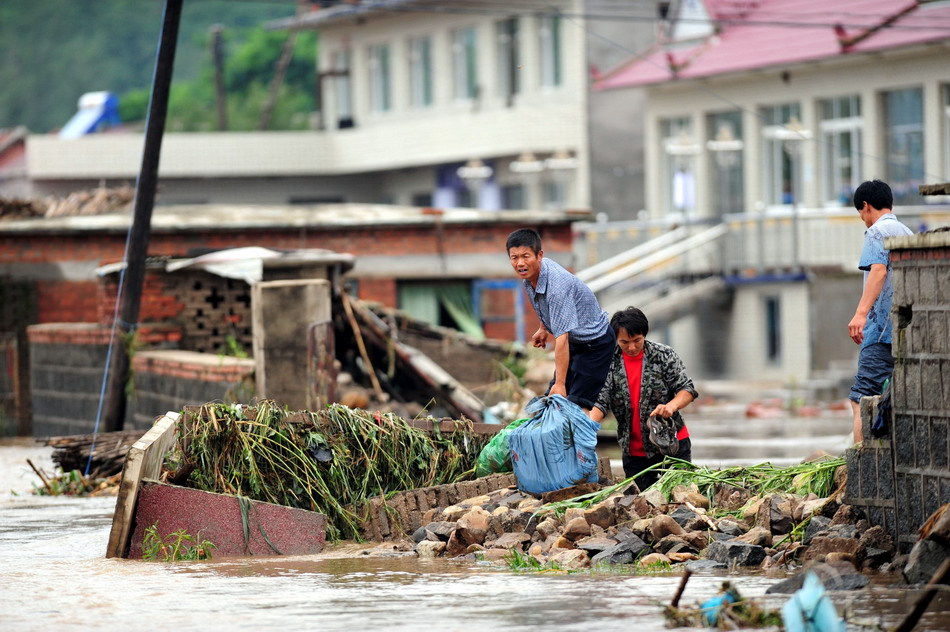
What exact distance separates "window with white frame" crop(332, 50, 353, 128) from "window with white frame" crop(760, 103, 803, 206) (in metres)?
19.0

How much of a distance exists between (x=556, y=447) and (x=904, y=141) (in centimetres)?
2231

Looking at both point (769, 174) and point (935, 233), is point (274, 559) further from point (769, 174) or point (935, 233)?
point (769, 174)

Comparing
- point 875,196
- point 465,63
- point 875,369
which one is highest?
point 465,63

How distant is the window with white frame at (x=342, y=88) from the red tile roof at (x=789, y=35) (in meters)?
14.5

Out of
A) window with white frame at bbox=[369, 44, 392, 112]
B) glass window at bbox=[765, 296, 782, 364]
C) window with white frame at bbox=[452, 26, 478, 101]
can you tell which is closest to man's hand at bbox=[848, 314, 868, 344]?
glass window at bbox=[765, 296, 782, 364]

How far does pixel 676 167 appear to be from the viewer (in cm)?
3694

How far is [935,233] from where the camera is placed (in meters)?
8.96

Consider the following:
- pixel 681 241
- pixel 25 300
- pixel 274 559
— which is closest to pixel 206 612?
pixel 274 559

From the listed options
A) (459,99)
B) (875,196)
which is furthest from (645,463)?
(459,99)

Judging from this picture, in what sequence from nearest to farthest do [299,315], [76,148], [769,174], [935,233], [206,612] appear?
[206,612] < [935,233] < [299,315] < [769,174] < [76,148]

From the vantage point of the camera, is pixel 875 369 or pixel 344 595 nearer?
pixel 344 595

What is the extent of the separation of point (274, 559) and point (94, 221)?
15133mm

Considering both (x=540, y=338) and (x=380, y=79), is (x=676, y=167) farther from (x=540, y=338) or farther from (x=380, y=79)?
(x=540, y=338)

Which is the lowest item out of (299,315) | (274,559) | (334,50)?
(274,559)
